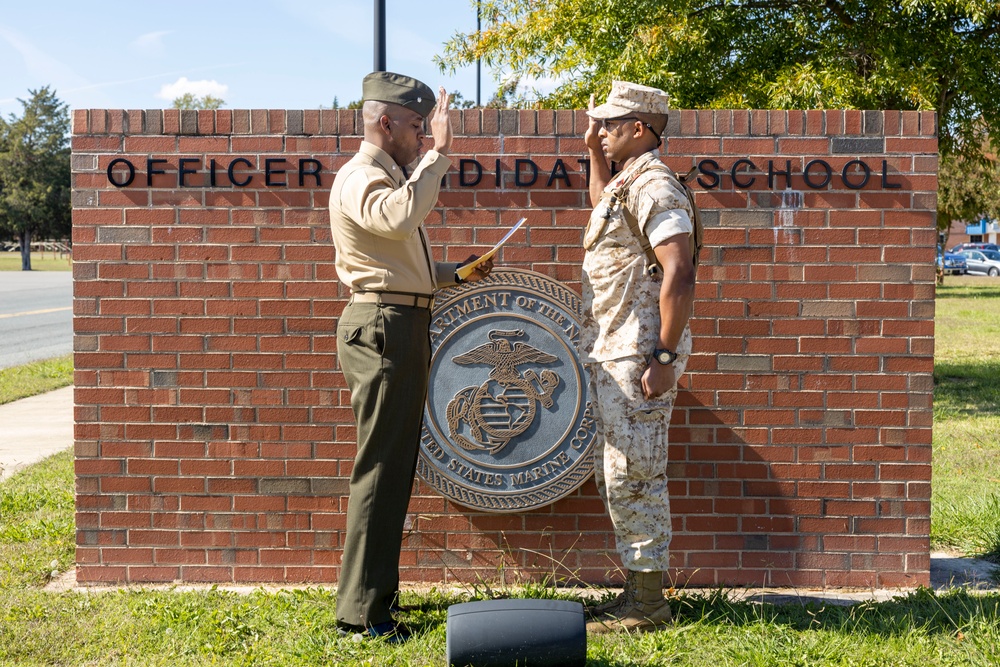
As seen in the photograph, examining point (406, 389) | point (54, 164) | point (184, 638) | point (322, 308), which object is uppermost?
point (54, 164)

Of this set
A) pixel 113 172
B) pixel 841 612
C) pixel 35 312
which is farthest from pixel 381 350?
pixel 35 312

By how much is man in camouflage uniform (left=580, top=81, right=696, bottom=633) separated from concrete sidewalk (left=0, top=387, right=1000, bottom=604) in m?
0.82

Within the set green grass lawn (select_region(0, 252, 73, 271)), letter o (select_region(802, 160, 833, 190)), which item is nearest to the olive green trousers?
letter o (select_region(802, 160, 833, 190))

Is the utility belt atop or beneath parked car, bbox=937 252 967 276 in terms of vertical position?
beneath

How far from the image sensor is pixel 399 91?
3773 mm

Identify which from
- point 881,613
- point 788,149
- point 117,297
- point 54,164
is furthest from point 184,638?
point 54,164

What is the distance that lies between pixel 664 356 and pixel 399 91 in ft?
4.56

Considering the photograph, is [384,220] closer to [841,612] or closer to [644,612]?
[644,612]

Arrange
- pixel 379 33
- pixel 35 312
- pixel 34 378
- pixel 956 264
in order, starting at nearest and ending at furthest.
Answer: pixel 379 33 < pixel 34 378 < pixel 35 312 < pixel 956 264

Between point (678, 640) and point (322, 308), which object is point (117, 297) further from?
point (678, 640)

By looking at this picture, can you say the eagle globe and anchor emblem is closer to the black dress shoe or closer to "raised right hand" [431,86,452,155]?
the black dress shoe

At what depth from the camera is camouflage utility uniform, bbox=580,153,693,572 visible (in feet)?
12.6

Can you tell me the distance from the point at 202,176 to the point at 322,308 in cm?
80

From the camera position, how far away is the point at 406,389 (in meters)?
3.81
